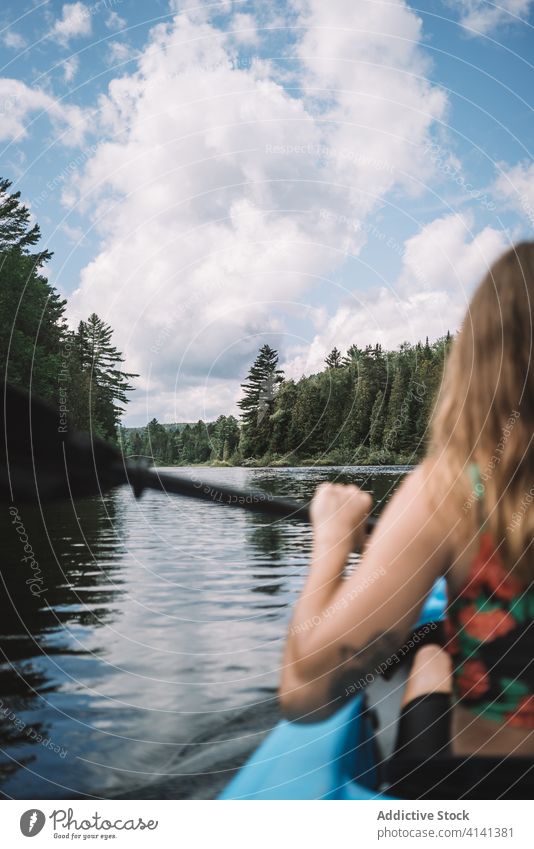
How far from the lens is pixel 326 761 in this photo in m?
2.18

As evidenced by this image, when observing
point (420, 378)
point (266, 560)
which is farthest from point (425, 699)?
point (420, 378)

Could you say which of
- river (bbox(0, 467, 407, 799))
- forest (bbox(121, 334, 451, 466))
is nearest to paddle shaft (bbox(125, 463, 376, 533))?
river (bbox(0, 467, 407, 799))

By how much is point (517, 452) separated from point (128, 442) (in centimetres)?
353

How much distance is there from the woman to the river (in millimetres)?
484

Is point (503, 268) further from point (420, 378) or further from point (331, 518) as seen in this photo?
point (420, 378)

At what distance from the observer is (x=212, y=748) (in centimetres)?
410

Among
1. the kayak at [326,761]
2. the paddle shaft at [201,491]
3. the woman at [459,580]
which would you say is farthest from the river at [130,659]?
the kayak at [326,761]

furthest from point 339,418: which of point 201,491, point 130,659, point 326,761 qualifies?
point 201,491

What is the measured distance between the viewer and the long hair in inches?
53.9

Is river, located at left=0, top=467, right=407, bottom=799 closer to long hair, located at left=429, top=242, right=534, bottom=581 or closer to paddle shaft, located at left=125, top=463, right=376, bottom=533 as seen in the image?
paddle shaft, located at left=125, top=463, right=376, bottom=533

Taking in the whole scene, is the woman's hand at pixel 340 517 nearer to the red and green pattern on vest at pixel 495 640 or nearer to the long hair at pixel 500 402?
the long hair at pixel 500 402

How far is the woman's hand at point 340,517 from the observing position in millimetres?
1228

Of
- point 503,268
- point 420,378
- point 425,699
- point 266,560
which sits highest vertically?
point 420,378

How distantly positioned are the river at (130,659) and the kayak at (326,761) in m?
0.98
